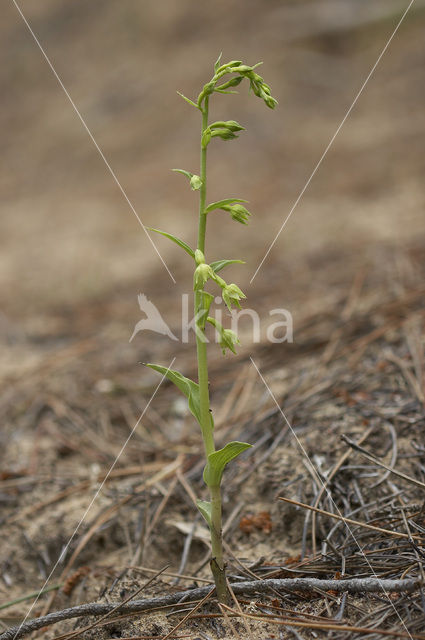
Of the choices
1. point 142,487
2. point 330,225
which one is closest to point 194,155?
point 330,225

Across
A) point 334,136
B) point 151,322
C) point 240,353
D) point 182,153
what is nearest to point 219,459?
point 240,353

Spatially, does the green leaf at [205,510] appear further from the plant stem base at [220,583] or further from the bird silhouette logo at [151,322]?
the bird silhouette logo at [151,322]

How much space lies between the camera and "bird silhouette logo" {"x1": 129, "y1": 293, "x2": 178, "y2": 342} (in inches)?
190

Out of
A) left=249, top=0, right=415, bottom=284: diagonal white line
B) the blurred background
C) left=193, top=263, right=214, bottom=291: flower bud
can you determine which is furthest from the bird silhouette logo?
left=193, top=263, right=214, bottom=291: flower bud

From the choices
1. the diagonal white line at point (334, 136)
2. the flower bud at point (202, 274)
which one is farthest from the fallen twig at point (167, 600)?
the diagonal white line at point (334, 136)

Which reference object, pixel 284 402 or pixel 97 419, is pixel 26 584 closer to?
pixel 97 419

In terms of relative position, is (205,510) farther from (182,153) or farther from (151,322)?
(182,153)

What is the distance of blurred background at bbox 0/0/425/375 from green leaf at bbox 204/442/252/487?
112 inches

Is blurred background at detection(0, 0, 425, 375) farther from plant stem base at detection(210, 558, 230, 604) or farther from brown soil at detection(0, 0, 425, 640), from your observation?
plant stem base at detection(210, 558, 230, 604)

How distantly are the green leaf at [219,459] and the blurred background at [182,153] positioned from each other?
9.36 ft

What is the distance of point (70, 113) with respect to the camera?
37.4ft

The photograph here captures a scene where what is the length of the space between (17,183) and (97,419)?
784cm

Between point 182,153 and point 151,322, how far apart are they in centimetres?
514

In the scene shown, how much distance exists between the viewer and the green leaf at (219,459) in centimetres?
162
